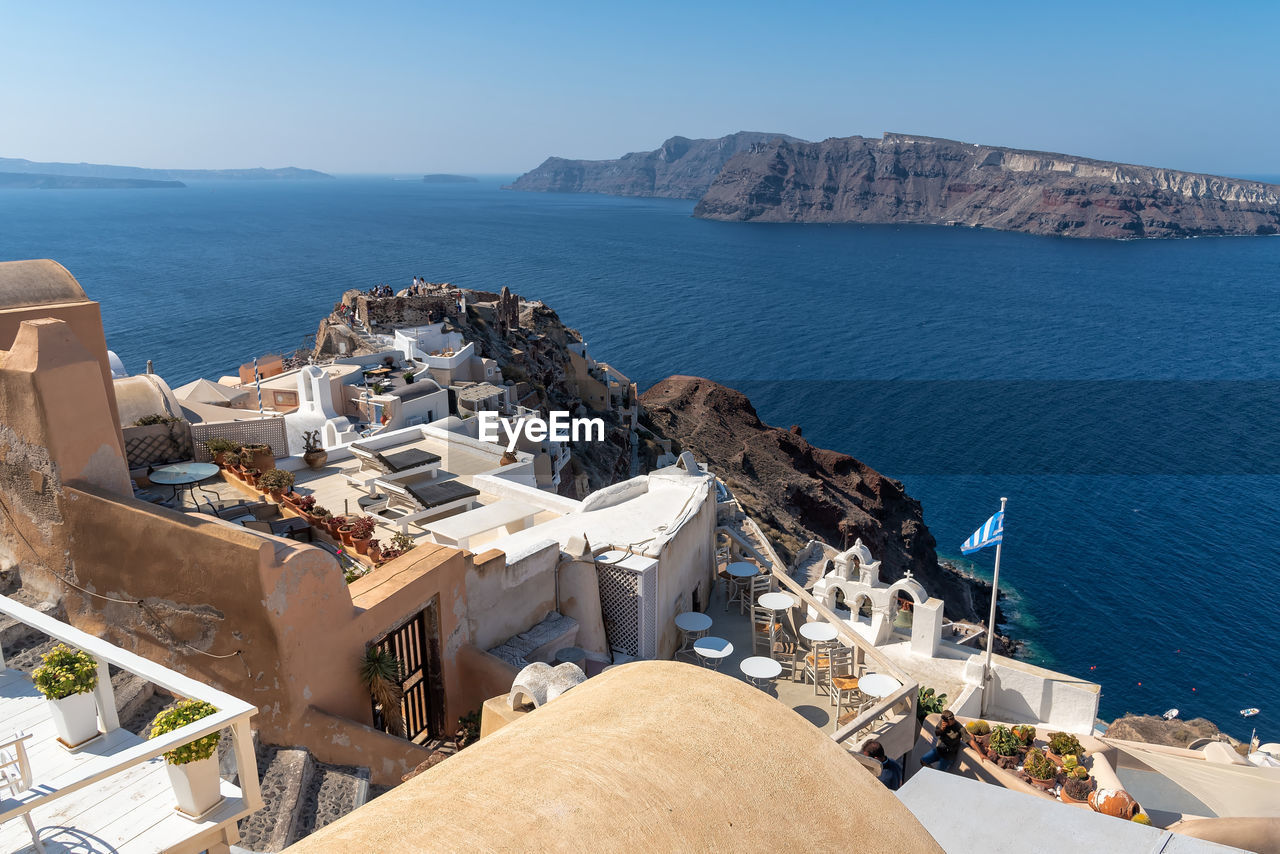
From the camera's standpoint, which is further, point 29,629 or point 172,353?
point 172,353

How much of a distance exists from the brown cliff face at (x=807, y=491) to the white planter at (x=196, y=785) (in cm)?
3665

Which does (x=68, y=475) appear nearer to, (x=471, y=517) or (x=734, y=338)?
(x=471, y=517)

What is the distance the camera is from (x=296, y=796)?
29.3ft

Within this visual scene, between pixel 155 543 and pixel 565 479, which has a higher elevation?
pixel 155 543

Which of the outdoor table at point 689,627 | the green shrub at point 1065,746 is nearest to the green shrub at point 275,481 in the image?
the outdoor table at point 689,627

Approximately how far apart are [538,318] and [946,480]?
34717mm

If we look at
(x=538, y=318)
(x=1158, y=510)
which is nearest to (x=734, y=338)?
(x=538, y=318)

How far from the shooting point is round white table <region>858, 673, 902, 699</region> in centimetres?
1402

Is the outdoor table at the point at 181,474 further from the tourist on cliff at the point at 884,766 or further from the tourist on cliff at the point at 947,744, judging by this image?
the tourist on cliff at the point at 947,744

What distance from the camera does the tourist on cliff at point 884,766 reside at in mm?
11203

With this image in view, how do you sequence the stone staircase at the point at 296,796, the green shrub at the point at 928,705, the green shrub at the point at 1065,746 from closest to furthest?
the stone staircase at the point at 296,796, the green shrub at the point at 1065,746, the green shrub at the point at 928,705

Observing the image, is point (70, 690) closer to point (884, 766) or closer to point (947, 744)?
point (884, 766)

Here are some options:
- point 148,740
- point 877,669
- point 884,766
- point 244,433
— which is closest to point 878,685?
point 877,669

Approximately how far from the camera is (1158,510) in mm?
58688
